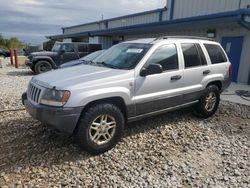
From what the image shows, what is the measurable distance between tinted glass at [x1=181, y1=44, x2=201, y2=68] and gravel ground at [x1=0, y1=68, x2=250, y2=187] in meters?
1.34

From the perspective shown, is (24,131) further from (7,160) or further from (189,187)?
(189,187)

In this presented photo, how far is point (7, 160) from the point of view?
365 cm

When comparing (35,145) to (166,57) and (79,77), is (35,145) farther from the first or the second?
(166,57)

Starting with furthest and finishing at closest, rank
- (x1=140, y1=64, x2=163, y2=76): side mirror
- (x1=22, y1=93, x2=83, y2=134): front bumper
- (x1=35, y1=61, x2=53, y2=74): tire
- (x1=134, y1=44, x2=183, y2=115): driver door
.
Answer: (x1=35, y1=61, x2=53, y2=74): tire → (x1=134, y1=44, x2=183, y2=115): driver door → (x1=140, y1=64, x2=163, y2=76): side mirror → (x1=22, y1=93, x2=83, y2=134): front bumper

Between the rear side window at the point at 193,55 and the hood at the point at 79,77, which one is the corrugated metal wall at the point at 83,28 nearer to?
the rear side window at the point at 193,55

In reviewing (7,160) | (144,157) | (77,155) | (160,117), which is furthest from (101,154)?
(160,117)

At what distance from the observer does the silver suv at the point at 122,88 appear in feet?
11.6

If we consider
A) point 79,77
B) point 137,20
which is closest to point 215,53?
point 79,77

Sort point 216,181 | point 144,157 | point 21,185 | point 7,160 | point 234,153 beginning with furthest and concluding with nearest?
1. point 234,153
2. point 144,157
3. point 7,160
4. point 216,181
5. point 21,185

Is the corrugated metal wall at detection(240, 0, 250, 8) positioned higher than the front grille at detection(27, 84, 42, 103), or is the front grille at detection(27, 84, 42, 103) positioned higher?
the corrugated metal wall at detection(240, 0, 250, 8)

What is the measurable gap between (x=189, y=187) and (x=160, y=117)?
2.51 m

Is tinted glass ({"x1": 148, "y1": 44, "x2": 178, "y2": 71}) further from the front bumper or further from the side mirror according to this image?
Answer: the front bumper

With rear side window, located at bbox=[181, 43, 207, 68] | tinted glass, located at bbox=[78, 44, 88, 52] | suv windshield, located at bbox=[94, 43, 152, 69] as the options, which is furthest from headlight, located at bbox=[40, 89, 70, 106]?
tinted glass, located at bbox=[78, 44, 88, 52]

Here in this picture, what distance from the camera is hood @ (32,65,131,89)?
3.62 metres
